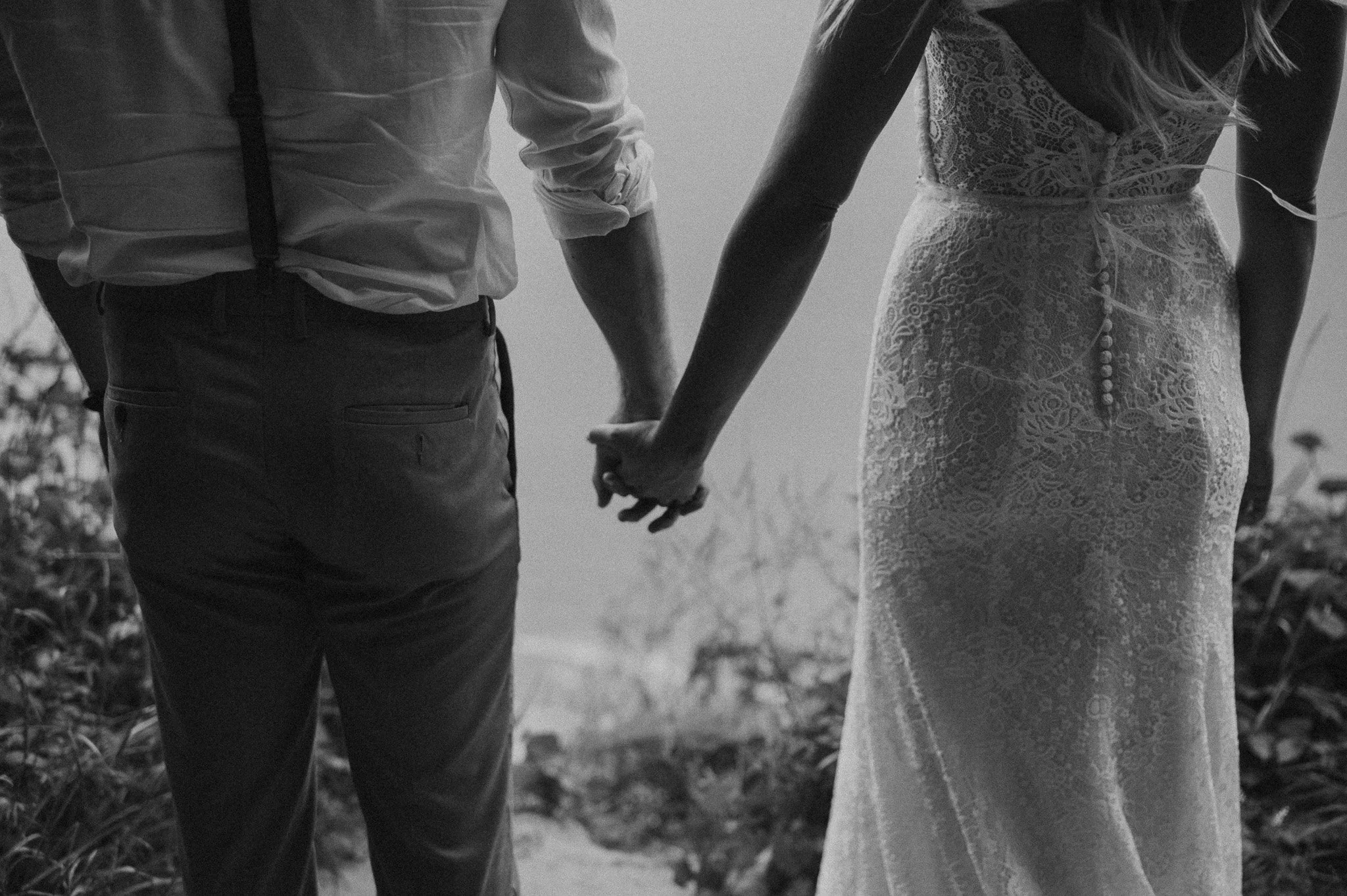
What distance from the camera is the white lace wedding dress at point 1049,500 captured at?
5.38 ft

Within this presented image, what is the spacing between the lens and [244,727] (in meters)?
1.55

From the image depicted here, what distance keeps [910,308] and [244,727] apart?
0.93m

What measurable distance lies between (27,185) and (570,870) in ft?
6.66

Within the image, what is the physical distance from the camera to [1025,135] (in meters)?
1.60

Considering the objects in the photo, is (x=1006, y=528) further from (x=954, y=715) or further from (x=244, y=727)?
(x=244, y=727)

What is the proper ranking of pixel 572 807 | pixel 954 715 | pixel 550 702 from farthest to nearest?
1. pixel 550 702
2. pixel 572 807
3. pixel 954 715

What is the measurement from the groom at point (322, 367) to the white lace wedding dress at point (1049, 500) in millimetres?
411

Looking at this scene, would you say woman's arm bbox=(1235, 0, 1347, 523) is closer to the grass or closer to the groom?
the groom

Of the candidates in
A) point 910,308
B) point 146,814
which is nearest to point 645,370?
point 910,308

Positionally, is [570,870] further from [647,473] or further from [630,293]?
[630,293]

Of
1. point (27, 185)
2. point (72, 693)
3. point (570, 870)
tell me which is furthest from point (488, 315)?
point (570, 870)

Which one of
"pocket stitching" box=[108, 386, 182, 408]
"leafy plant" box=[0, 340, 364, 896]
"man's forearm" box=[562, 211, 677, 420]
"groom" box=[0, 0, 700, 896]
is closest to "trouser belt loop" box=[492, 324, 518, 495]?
"groom" box=[0, 0, 700, 896]

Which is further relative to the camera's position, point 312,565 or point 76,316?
point 76,316

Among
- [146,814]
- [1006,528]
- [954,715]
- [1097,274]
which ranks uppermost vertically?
[1097,274]
